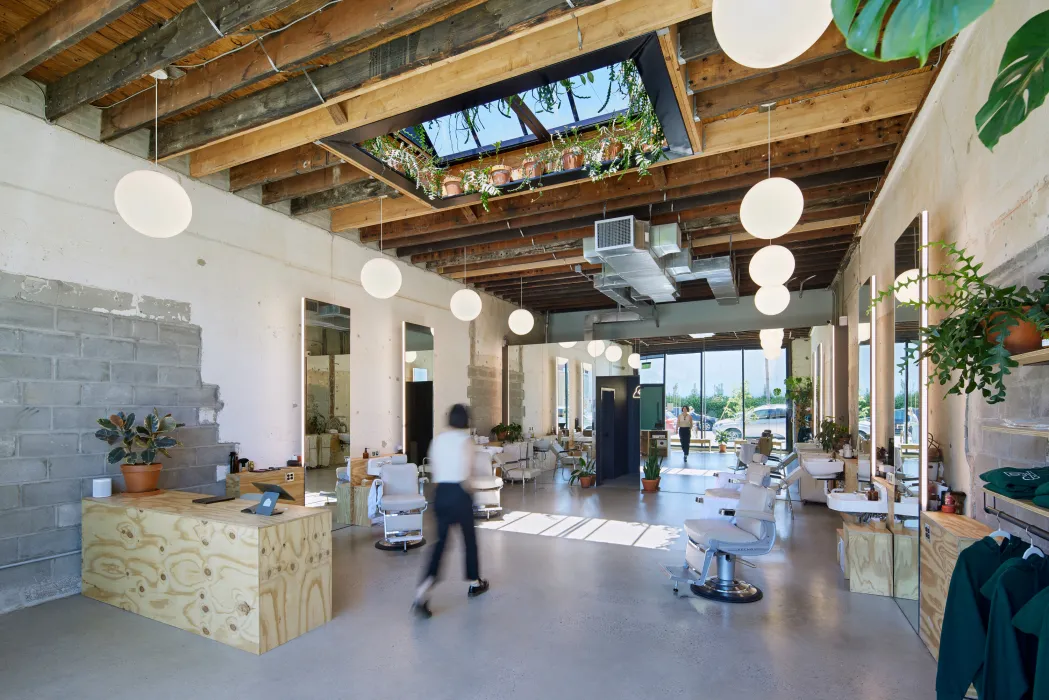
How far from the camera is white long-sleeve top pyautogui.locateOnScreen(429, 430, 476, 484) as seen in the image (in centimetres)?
422

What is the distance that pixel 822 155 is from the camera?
4883 mm

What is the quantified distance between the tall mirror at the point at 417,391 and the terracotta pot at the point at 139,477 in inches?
152

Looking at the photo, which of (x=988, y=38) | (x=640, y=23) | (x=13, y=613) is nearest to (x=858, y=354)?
(x=988, y=38)

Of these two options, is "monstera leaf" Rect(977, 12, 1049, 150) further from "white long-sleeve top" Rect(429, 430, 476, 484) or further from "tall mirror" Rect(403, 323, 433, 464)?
"tall mirror" Rect(403, 323, 433, 464)

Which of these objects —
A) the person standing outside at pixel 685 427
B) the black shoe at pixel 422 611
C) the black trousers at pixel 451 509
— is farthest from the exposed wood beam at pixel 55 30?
the person standing outside at pixel 685 427

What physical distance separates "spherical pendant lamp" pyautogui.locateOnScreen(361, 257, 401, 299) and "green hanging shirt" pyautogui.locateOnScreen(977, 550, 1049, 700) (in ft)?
17.0

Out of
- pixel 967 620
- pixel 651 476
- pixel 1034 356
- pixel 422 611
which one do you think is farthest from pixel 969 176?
pixel 651 476

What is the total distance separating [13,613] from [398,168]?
4530 millimetres

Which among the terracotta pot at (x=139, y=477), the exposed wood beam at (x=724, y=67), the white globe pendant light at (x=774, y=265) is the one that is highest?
the exposed wood beam at (x=724, y=67)

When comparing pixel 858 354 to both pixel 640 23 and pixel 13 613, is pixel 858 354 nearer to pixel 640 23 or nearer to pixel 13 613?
pixel 640 23

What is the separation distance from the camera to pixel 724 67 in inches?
149

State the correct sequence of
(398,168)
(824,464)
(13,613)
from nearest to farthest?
(13,613) → (398,168) → (824,464)

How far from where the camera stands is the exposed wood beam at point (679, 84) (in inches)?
129

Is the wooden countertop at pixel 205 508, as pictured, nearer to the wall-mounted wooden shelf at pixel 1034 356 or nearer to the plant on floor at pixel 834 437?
the wall-mounted wooden shelf at pixel 1034 356
